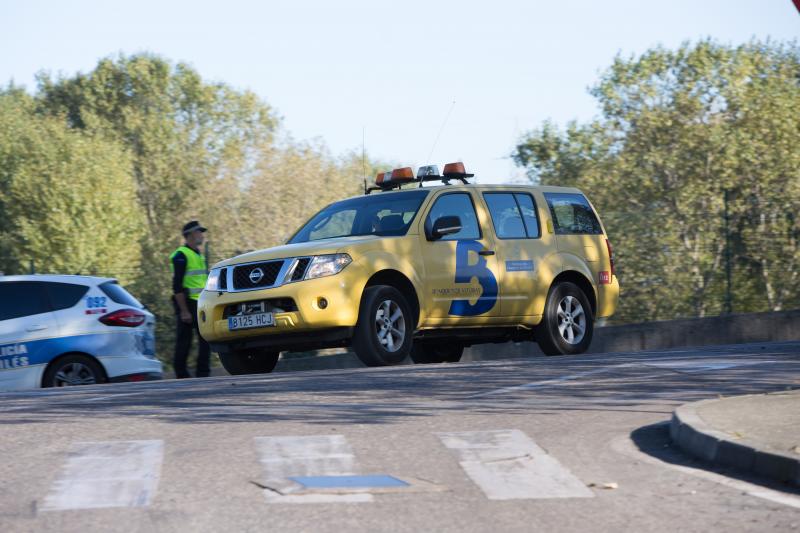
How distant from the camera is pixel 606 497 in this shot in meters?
6.22

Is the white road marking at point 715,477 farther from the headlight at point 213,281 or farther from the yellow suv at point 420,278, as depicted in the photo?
the headlight at point 213,281

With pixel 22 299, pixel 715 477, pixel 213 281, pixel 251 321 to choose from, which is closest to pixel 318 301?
pixel 251 321

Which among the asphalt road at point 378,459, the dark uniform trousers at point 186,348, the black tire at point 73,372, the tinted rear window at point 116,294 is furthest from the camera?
the dark uniform trousers at point 186,348

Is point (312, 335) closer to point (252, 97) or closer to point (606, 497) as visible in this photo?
point (606, 497)

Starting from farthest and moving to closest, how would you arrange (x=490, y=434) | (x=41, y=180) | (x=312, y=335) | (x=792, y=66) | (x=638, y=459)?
→ (x=41, y=180) → (x=792, y=66) → (x=312, y=335) → (x=490, y=434) → (x=638, y=459)

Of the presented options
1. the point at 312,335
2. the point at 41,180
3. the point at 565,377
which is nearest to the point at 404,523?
the point at 565,377

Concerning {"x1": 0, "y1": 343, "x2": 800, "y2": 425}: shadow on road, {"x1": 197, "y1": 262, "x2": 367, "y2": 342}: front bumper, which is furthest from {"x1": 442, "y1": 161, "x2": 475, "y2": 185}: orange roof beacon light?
{"x1": 0, "y1": 343, "x2": 800, "y2": 425}: shadow on road

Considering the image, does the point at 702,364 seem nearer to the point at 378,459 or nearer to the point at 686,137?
the point at 378,459

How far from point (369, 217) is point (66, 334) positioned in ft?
10.9

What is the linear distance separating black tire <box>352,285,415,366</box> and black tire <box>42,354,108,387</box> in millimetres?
2729

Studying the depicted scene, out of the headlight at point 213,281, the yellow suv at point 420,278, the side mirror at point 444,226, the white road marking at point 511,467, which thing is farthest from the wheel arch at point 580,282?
the white road marking at point 511,467

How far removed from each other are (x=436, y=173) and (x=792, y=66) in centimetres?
3177

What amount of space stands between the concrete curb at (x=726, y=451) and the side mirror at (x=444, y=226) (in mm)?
5453

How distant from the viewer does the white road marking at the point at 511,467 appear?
20.8 ft
